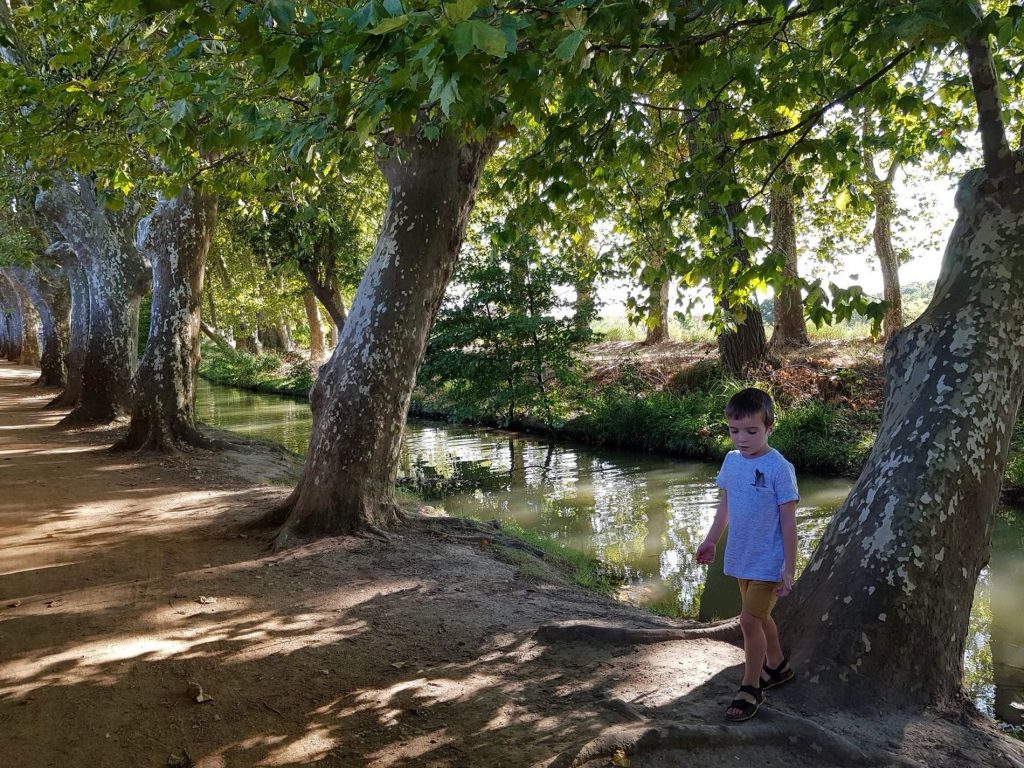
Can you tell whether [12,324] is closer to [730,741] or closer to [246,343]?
[246,343]

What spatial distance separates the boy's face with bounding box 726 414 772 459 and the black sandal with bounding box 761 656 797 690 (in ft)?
3.83

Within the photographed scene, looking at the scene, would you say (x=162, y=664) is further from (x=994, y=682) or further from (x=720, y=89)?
(x=994, y=682)

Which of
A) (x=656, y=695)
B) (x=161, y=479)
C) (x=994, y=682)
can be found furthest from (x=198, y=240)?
(x=994, y=682)

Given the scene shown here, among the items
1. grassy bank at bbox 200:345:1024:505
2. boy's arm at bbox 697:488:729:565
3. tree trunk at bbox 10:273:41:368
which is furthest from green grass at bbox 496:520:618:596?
tree trunk at bbox 10:273:41:368

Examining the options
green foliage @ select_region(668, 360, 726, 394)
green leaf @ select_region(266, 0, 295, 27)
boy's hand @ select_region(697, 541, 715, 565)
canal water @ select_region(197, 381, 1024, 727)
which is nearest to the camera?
green leaf @ select_region(266, 0, 295, 27)

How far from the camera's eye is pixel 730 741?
3191 millimetres

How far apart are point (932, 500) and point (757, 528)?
3.67 feet

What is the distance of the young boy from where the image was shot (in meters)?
3.47

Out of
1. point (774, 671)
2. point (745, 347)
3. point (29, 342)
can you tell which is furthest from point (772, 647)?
point (29, 342)

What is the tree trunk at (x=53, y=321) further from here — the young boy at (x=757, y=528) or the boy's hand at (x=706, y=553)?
the young boy at (x=757, y=528)

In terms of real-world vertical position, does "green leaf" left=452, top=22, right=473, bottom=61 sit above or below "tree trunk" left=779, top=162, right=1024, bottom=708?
above

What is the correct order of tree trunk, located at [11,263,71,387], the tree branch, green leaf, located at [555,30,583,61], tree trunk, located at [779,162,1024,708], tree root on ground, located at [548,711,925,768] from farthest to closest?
tree trunk, located at [11,263,71,387]
the tree branch
tree trunk, located at [779,162,1024,708]
tree root on ground, located at [548,711,925,768]
green leaf, located at [555,30,583,61]

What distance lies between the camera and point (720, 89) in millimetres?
5160

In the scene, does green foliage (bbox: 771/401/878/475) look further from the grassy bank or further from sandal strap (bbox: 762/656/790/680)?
sandal strap (bbox: 762/656/790/680)
